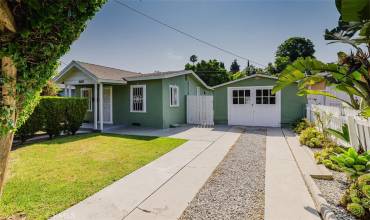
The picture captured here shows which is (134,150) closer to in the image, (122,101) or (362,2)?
(362,2)

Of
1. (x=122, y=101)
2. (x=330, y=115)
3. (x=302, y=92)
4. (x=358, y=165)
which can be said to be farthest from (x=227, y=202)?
(x=122, y=101)

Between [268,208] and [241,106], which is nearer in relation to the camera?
[268,208]

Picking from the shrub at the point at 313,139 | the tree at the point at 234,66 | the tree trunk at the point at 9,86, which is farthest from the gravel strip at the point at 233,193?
the tree at the point at 234,66

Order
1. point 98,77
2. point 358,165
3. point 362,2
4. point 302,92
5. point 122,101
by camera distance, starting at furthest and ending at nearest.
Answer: point 122,101
point 98,77
point 302,92
point 358,165
point 362,2

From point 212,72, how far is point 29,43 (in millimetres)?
36612

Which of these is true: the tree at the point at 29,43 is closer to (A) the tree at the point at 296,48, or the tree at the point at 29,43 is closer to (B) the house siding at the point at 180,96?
(B) the house siding at the point at 180,96

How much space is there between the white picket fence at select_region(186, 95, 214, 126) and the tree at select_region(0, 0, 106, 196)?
11875mm

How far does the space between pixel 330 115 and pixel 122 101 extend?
451 inches

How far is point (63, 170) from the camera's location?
5.10m

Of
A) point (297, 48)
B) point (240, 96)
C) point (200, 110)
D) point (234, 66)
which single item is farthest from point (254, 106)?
point (234, 66)

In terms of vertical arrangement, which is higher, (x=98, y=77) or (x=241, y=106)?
(x=98, y=77)

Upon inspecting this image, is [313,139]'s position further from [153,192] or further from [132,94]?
[132,94]

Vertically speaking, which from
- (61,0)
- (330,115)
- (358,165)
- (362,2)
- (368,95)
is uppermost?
(362,2)

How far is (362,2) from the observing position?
2631mm
